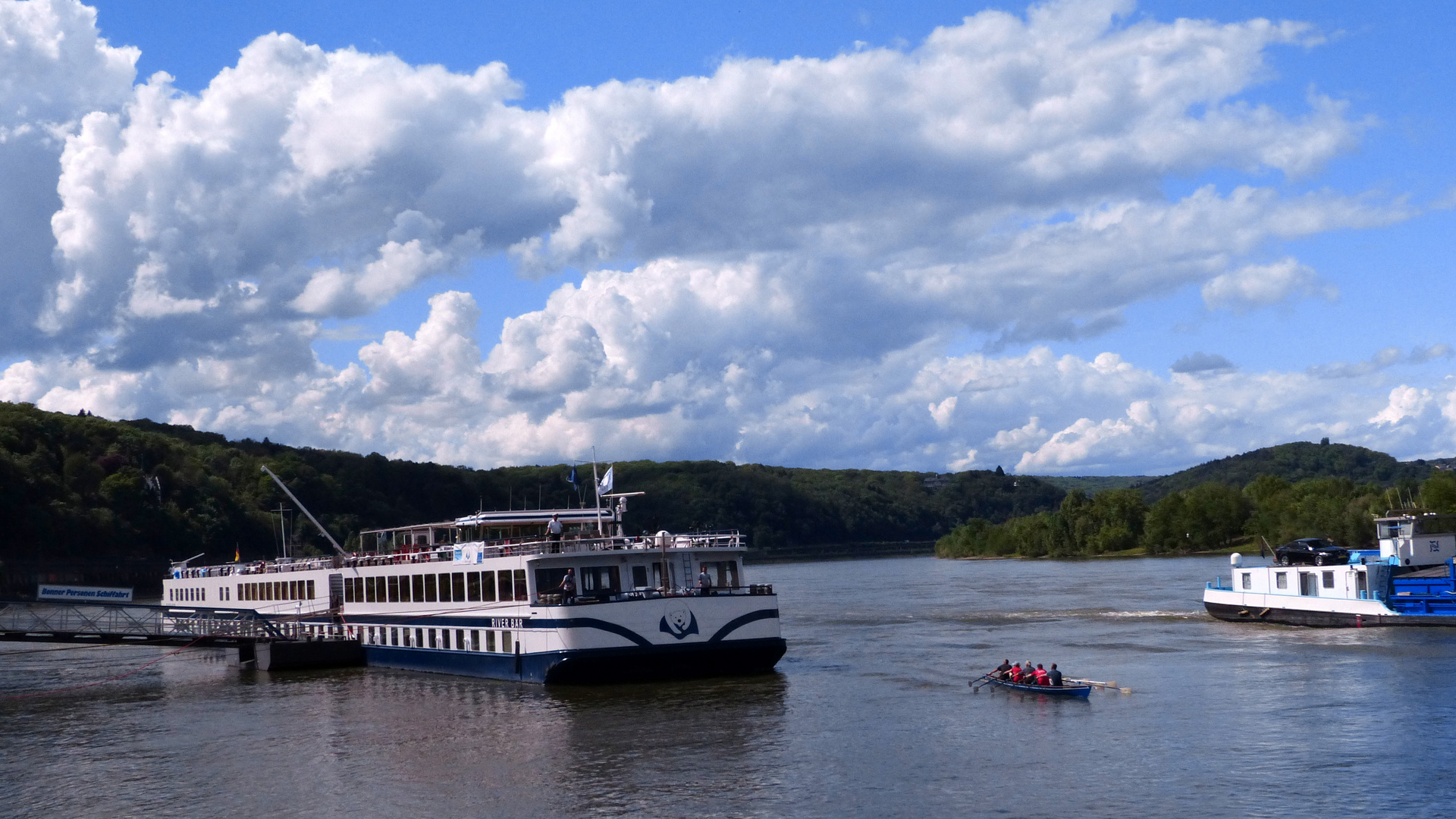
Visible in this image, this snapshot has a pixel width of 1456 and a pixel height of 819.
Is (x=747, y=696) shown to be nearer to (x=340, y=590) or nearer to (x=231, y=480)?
(x=340, y=590)

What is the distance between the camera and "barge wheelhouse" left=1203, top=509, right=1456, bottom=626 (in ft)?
219

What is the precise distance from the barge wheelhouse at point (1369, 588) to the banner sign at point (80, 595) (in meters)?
60.3

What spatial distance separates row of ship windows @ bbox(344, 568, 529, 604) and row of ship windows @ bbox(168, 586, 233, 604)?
18.2 metres

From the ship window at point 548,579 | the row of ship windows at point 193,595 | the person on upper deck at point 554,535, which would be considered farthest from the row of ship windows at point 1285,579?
the row of ship windows at point 193,595

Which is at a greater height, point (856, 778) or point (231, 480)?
point (231, 480)

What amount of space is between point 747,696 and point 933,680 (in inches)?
352

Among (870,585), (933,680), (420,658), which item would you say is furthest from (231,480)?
(933,680)

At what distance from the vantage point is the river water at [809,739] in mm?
34062

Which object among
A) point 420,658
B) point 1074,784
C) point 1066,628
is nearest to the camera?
→ point 1074,784

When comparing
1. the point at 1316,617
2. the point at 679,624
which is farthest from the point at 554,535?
the point at 1316,617

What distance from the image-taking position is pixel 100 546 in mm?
164000

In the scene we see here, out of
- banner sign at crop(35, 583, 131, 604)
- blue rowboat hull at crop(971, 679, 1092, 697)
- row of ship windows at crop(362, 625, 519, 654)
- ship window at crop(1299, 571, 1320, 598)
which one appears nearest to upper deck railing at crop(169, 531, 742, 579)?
row of ship windows at crop(362, 625, 519, 654)

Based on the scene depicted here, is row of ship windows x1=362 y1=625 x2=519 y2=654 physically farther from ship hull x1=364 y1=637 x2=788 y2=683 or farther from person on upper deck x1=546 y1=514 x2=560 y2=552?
person on upper deck x1=546 y1=514 x2=560 y2=552

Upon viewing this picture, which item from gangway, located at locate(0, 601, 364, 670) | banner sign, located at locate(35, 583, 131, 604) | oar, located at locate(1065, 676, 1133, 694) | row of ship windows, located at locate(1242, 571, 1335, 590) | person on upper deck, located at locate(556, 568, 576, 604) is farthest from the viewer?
row of ship windows, located at locate(1242, 571, 1335, 590)
